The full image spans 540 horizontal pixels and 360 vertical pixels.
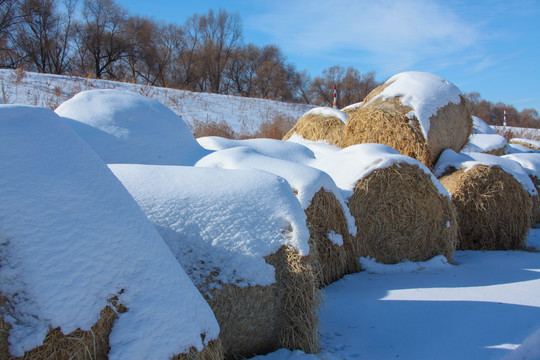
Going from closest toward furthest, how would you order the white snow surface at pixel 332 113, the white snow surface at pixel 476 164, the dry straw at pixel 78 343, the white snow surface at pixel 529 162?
the dry straw at pixel 78 343 < the white snow surface at pixel 476 164 < the white snow surface at pixel 529 162 < the white snow surface at pixel 332 113

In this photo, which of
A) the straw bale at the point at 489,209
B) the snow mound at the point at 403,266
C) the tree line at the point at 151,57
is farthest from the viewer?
the tree line at the point at 151,57

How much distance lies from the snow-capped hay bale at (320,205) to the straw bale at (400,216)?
0.65ft

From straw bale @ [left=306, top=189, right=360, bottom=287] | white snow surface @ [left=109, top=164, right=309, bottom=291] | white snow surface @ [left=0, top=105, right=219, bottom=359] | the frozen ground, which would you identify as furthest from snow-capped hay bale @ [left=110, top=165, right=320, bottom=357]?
straw bale @ [left=306, top=189, right=360, bottom=287]

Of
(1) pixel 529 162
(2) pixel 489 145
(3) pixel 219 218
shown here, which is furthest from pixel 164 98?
(3) pixel 219 218

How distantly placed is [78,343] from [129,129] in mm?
3033

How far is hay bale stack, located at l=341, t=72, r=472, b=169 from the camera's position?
17.4 feet

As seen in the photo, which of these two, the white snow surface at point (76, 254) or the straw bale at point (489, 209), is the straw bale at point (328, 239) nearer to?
the white snow surface at point (76, 254)

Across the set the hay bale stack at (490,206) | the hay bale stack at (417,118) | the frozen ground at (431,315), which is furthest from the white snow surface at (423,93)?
the frozen ground at (431,315)

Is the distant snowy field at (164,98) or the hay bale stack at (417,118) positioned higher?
the distant snowy field at (164,98)

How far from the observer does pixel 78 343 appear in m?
1.30

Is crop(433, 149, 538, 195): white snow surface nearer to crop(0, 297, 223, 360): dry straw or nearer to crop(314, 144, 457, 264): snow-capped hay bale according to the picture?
crop(314, 144, 457, 264): snow-capped hay bale

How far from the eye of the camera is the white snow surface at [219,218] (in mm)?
2006

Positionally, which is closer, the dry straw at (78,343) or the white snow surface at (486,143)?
the dry straw at (78,343)

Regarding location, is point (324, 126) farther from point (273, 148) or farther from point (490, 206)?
point (490, 206)
